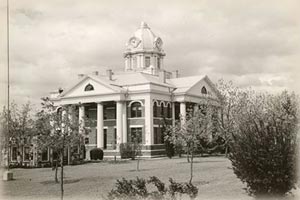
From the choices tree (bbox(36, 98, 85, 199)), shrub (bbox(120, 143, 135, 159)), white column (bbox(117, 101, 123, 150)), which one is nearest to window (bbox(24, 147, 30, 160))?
shrub (bbox(120, 143, 135, 159))

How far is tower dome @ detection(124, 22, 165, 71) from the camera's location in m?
54.7

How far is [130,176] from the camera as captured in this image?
23703mm

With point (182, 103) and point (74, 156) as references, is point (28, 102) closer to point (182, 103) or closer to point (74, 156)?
point (74, 156)

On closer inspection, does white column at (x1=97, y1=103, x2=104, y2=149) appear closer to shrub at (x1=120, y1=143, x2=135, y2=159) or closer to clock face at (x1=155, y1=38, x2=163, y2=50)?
shrub at (x1=120, y1=143, x2=135, y2=159)

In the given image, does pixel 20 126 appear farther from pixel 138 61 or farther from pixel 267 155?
pixel 267 155

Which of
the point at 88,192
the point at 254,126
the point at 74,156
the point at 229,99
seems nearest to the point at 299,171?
the point at 254,126

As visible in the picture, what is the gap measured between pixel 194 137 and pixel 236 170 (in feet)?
37.8

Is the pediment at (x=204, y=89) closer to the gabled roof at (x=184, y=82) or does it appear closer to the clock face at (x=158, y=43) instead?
the gabled roof at (x=184, y=82)

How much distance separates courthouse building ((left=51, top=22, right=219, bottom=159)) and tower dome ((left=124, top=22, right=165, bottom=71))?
4.99m

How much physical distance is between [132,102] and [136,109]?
83 centimetres

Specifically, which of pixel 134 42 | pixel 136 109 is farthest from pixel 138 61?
pixel 136 109

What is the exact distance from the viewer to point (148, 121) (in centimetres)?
4194

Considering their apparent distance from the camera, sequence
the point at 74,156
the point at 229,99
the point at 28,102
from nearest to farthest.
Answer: the point at 74,156, the point at 28,102, the point at 229,99

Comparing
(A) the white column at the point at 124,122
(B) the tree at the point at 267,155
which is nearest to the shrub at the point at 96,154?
(A) the white column at the point at 124,122
